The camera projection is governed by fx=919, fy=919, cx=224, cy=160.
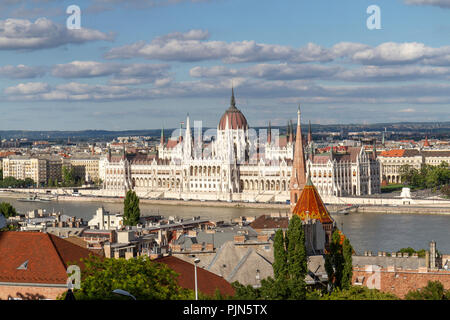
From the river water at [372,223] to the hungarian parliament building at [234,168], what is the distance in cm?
569

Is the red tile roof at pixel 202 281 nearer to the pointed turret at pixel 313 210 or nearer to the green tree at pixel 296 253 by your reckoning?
the green tree at pixel 296 253

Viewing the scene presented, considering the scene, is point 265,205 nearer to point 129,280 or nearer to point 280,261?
point 280,261

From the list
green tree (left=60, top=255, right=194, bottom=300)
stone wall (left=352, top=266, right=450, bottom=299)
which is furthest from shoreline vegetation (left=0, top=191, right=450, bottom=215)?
green tree (left=60, top=255, right=194, bottom=300)

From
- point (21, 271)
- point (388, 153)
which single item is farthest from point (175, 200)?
point (21, 271)

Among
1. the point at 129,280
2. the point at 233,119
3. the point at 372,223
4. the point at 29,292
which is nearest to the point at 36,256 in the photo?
the point at 29,292

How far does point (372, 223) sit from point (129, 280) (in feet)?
94.1

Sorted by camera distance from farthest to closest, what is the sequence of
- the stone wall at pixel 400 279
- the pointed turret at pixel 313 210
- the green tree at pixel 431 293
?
the pointed turret at pixel 313 210 → the stone wall at pixel 400 279 → the green tree at pixel 431 293

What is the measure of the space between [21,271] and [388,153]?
63.8 m

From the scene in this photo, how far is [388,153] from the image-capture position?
72.6 m

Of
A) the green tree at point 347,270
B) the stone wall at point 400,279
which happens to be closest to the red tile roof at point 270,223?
the stone wall at point 400,279

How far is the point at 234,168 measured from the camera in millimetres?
57375

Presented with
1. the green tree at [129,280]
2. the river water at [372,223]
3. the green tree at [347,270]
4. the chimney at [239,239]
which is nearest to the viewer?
the green tree at [129,280]

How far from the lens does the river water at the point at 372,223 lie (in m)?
27.5
